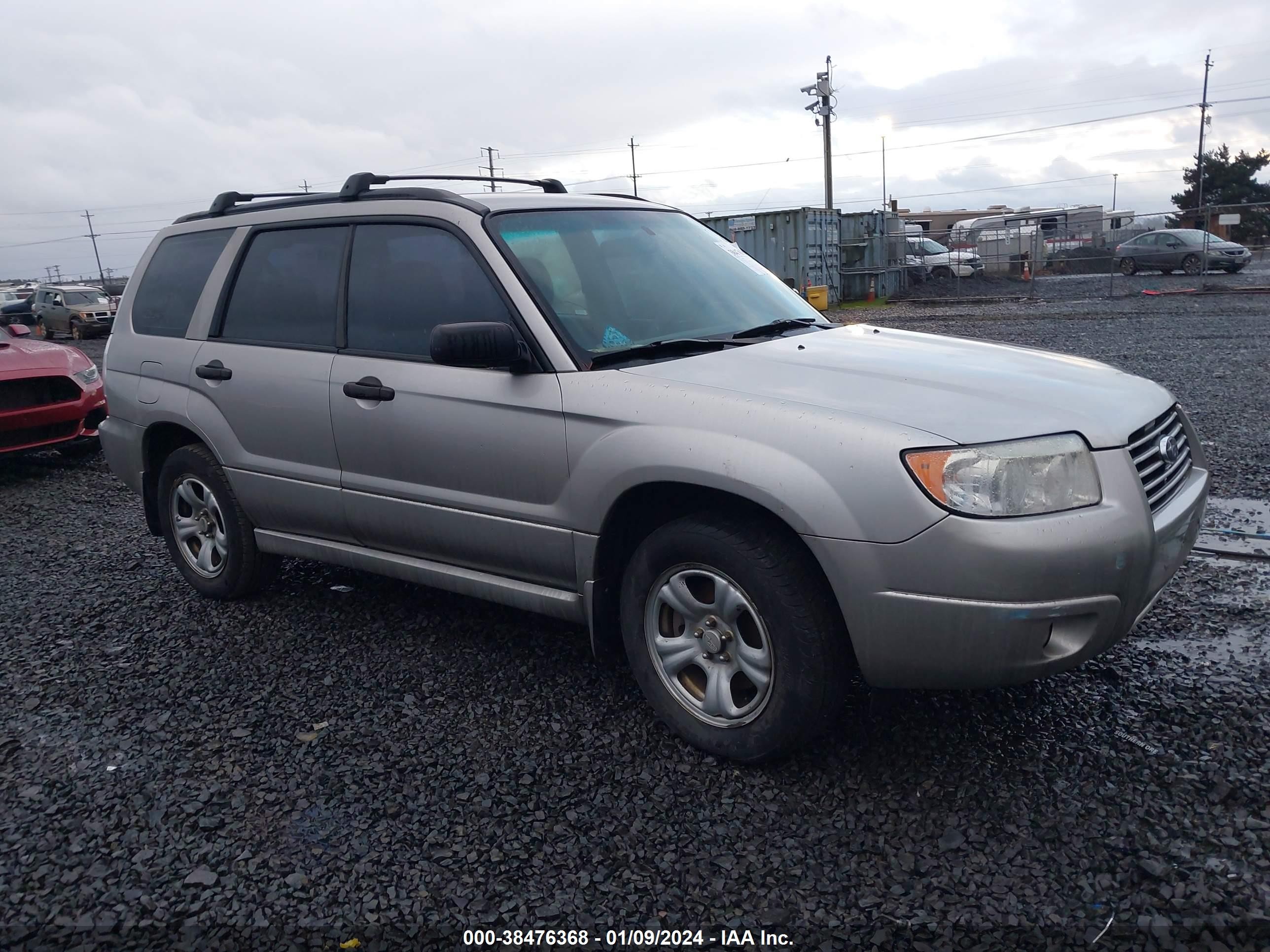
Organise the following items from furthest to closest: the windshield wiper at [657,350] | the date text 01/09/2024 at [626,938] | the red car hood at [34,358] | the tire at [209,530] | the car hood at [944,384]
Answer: the red car hood at [34,358] → the tire at [209,530] → the windshield wiper at [657,350] → the car hood at [944,384] → the date text 01/09/2024 at [626,938]

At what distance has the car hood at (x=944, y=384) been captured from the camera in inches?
111

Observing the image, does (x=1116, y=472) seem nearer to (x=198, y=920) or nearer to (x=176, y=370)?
(x=198, y=920)

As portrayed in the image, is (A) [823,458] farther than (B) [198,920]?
Result: Yes

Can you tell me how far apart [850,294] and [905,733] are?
85.7 ft

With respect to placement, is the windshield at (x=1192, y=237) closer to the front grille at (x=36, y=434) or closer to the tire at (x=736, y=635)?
the front grille at (x=36, y=434)

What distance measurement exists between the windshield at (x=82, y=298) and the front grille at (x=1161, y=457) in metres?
35.7

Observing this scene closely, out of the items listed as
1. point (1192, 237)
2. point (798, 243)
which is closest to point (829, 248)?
point (798, 243)

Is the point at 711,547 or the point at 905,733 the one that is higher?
the point at 711,547

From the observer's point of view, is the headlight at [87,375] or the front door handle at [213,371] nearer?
the front door handle at [213,371]

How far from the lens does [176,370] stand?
4.79 metres

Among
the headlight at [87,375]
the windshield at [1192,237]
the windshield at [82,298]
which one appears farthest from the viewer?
the windshield at [82,298]

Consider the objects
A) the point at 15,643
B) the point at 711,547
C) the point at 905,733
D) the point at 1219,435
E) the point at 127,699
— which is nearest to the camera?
the point at 711,547

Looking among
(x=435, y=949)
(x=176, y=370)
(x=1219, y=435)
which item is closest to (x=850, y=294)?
(x=1219, y=435)

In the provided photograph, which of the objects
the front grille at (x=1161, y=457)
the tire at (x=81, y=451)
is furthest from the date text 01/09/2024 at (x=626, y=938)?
the tire at (x=81, y=451)
